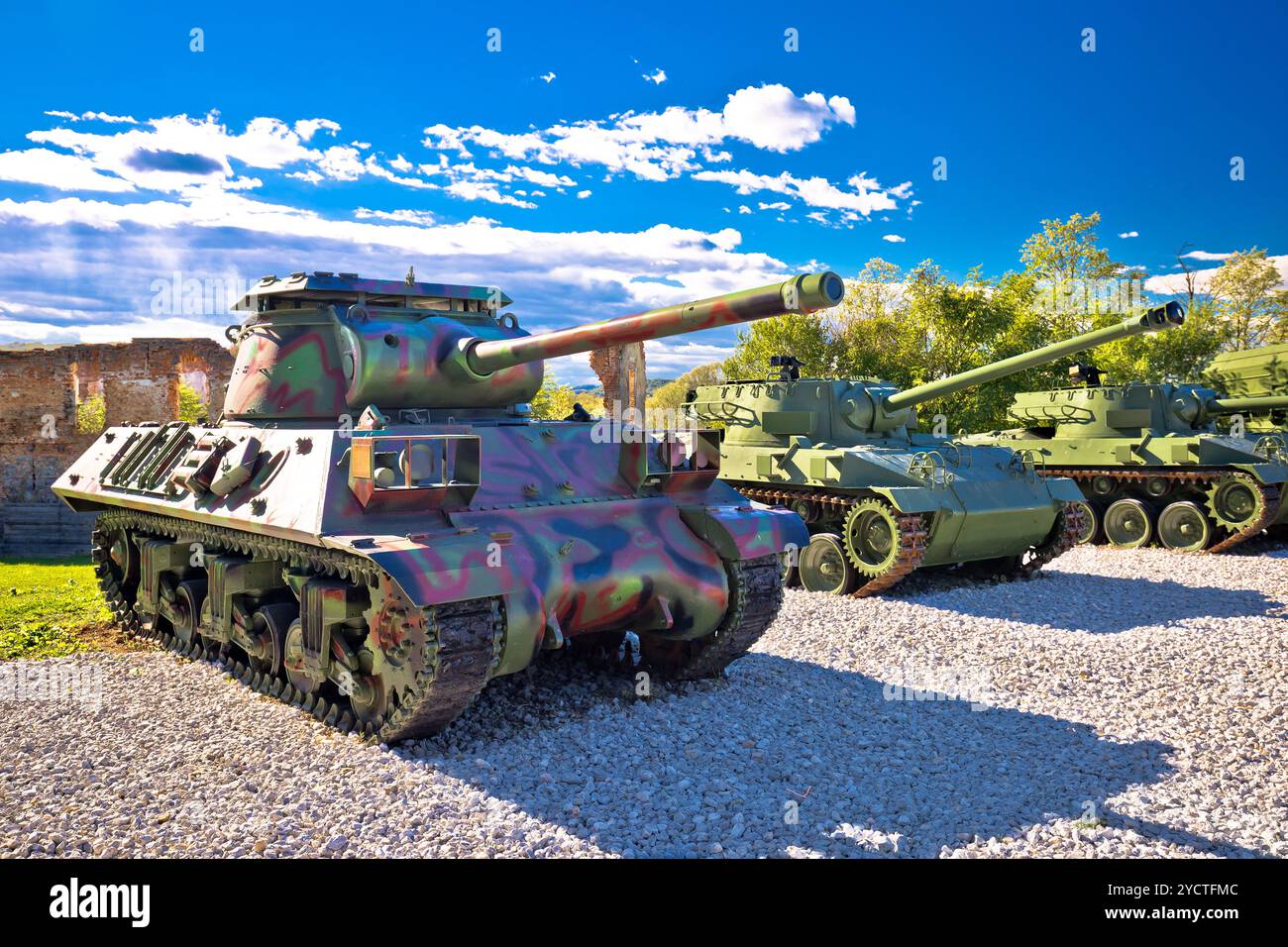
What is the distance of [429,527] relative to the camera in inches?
259

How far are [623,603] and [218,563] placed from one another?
3295 mm

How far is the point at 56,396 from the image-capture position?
24953mm

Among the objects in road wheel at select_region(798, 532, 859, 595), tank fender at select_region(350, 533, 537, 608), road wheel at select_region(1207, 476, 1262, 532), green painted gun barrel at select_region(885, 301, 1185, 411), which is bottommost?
road wheel at select_region(798, 532, 859, 595)

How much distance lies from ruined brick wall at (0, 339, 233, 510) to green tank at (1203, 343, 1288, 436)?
23.8 m

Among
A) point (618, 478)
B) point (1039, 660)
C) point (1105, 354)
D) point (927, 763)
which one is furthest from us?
point (1105, 354)

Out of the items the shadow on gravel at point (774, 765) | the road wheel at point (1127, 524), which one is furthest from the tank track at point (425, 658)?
the road wheel at point (1127, 524)

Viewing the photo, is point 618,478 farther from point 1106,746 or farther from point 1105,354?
point 1105,354

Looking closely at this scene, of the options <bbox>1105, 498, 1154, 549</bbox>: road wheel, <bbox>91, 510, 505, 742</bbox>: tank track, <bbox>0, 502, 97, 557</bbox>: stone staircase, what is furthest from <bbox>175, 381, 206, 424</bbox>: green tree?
<bbox>91, 510, 505, 742</bbox>: tank track

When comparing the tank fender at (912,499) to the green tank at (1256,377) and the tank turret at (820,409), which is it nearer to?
the tank turret at (820,409)

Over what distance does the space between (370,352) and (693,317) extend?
10.5 feet

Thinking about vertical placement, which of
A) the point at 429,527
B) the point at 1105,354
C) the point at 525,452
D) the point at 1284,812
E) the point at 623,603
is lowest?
the point at 1284,812

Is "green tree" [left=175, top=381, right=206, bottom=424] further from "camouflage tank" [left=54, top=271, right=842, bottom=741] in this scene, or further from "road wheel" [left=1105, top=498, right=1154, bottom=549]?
"camouflage tank" [left=54, top=271, right=842, bottom=741]

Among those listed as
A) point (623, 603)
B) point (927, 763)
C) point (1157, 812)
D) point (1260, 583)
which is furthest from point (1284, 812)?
point (1260, 583)

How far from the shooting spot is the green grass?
1000 cm
